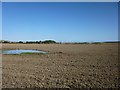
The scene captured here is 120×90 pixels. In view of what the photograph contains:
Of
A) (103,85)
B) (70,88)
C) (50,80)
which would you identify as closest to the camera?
(70,88)

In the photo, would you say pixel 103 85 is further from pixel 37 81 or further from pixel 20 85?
pixel 20 85

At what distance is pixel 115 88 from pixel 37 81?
14.9 feet

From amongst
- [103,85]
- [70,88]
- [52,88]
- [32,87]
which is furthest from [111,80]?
[32,87]

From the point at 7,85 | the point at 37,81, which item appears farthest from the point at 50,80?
the point at 7,85

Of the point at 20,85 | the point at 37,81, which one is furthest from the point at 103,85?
the point at 20,85

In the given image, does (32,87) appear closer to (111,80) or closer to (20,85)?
(20,85)

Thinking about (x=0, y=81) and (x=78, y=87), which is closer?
(x=78, y=87)

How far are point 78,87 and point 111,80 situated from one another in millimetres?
2891

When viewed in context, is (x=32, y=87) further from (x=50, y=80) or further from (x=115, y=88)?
(x=115, y=88)

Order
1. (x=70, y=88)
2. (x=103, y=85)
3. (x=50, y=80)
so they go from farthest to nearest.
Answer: (x=50, y=80) → (x=103, y=85) → (x=70, y=88)

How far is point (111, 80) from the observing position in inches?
448

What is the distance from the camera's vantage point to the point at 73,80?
36.6ft

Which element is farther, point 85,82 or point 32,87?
point 85,82

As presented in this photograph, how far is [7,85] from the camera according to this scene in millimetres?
9859
